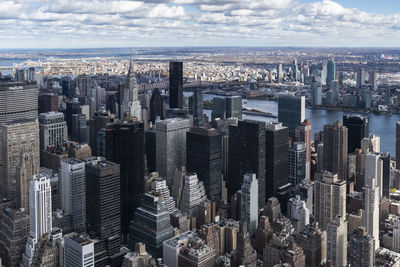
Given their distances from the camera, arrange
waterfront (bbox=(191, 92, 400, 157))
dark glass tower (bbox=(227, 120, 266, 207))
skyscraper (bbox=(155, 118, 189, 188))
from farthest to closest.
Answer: waterfront (bbox=(191, 92, 400, 157)) → skyscraper (bbox=(155, 118, 189, 188)) → dark glass tower (bbox=(227, 120, 266, 207))

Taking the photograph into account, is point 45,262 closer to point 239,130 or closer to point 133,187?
point 133,187

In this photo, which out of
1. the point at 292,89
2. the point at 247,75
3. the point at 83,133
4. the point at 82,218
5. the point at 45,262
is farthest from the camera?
the point at 247,75

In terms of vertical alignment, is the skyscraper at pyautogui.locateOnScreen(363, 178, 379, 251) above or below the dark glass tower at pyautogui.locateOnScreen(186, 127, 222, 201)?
below

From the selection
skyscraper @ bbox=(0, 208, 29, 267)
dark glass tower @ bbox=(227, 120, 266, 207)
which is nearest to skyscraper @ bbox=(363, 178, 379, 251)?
dark glass tower @ bbox=(227, 120, 266, 207)

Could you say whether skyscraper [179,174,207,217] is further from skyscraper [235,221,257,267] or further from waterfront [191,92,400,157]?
waterfront [191,92,400,157]

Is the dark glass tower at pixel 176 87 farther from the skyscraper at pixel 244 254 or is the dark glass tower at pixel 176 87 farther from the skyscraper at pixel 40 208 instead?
the skyscraper at pixel 244 254

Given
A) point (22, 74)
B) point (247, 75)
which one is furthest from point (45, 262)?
point (247, 75)

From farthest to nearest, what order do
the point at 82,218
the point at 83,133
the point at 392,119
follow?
the point at 392,119 < the point at 83,133 < the point at 82,218
